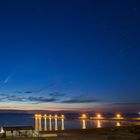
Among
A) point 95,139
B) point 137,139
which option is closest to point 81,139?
point 95,139

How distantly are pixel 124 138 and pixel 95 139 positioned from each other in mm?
4051

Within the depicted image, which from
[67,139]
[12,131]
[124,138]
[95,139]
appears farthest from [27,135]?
[124,138]

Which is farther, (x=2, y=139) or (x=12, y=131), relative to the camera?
(x=12, y=131)

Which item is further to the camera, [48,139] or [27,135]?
[27,135]

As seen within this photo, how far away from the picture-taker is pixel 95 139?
136 ft

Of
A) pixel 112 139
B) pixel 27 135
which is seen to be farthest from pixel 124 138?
pixel 27 135

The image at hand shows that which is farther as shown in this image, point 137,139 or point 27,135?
point 27,135

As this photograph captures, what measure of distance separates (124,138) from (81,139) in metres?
6.02

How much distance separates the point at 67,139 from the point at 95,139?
410cm

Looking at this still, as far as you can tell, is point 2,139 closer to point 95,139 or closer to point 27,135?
point 27,135

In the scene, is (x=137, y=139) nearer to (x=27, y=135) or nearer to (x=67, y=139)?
(x=67, y=139)

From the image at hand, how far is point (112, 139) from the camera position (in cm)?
4009

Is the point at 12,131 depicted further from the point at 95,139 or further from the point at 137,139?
the point at 137,139

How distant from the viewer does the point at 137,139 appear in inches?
1540
